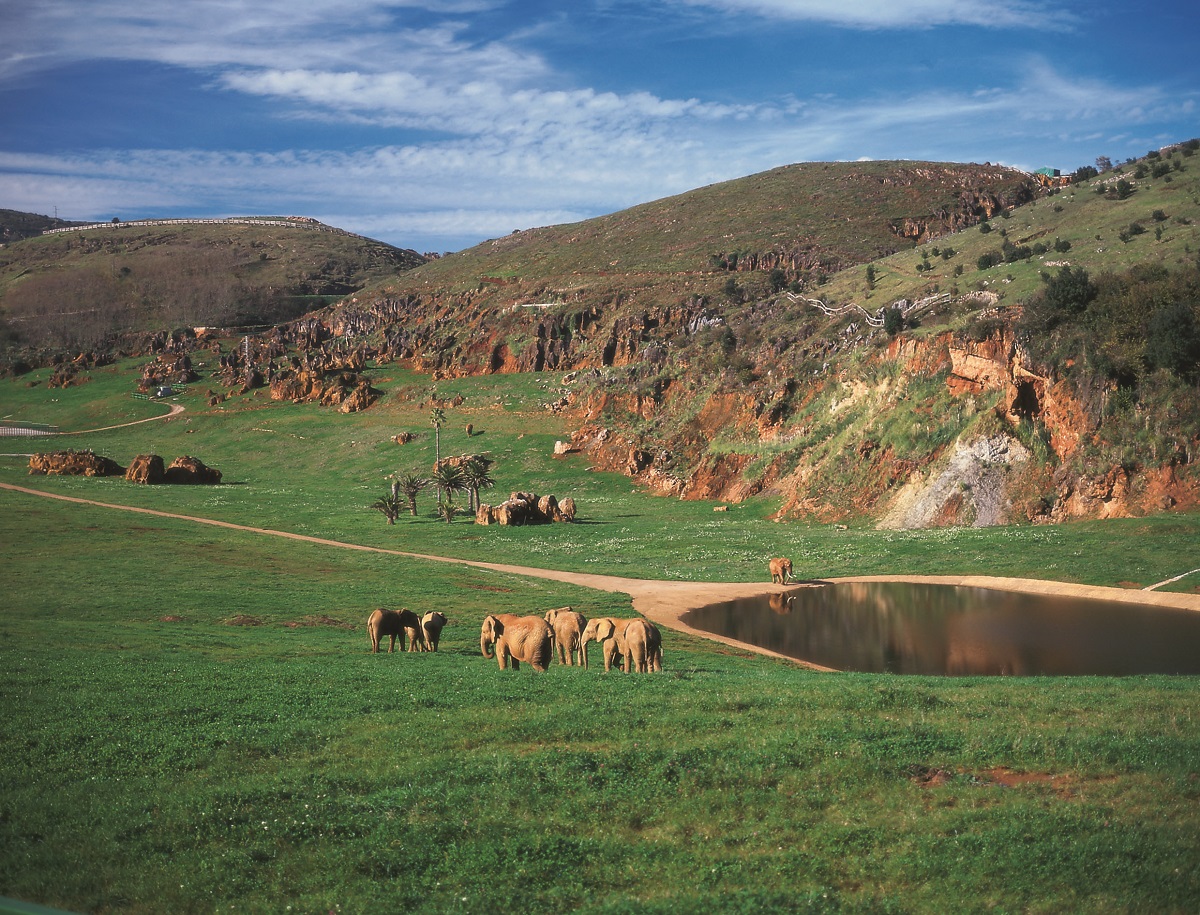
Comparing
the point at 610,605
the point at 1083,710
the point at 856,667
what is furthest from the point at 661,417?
the point at 1083,710

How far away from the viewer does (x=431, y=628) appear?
26344 mm

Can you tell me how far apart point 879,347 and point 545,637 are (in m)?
56.8

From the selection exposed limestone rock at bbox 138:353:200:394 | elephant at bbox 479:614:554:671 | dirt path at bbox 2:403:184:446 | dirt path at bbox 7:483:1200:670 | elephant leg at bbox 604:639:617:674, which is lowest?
dirt path at bbox 7:483:1200:670

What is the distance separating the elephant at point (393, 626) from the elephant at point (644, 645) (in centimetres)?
738

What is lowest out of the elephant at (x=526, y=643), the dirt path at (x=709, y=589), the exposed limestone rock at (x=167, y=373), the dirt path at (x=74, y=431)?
the dirt path at (x=709, y=589)

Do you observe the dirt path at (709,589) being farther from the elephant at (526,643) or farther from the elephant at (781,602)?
the elephant at (526,643)

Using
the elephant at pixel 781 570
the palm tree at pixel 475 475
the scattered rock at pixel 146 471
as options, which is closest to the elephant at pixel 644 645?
the elephant at pixel 781 570

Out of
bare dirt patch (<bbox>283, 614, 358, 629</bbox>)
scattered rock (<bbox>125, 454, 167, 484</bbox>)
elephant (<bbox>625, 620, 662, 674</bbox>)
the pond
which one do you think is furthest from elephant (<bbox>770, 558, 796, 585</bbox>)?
scattered rock (<bbox>125, 454, 167, 484</bbox>)

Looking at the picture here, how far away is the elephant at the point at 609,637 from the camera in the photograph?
76.0ft

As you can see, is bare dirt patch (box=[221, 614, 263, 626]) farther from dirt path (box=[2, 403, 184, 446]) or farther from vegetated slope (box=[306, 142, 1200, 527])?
dirt path (box=[2, 403, 184, 446])

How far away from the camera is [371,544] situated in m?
56.7

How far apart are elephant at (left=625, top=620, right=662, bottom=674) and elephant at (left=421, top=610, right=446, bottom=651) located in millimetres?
6495

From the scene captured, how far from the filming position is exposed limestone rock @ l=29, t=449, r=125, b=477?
88.4 metres

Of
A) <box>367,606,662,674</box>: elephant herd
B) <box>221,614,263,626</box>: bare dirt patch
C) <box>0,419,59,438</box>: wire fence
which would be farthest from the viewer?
<box>0,419,59,438</box>: wire fence
